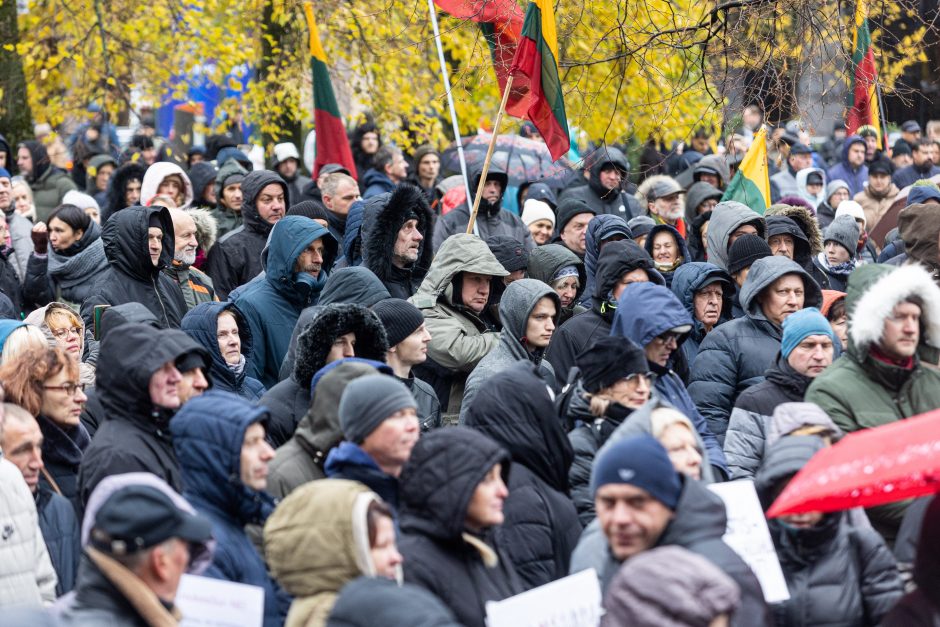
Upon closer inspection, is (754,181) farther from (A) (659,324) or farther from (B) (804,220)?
(A) (659,324)

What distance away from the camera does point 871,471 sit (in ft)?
14.0

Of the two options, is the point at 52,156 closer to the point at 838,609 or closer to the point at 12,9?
the point at 12,9

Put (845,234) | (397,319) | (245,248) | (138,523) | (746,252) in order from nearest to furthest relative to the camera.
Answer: (138,523), (397,319), (746,252), (245,248), (845,234)

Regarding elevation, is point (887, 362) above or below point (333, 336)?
below

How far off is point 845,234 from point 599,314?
3.53 metres

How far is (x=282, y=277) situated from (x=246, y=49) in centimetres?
897

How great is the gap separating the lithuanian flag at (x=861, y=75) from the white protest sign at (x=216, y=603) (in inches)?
197

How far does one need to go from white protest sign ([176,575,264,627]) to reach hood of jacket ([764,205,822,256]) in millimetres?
6552

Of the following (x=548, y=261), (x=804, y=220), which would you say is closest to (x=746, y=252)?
(x=548, y=261)

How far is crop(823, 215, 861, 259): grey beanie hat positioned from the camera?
10494mm

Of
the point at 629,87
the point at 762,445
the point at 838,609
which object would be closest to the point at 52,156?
the point at 629,87

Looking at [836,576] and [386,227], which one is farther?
[386,227]

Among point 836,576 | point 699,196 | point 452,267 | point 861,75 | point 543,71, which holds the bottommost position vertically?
point 836,576

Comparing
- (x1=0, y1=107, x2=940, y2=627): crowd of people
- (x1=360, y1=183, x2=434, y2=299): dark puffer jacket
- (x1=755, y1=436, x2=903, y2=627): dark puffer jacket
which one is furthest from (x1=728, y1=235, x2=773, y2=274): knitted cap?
(x1=755, y1=436, x2=903, y2=627): dark puffer jacket
